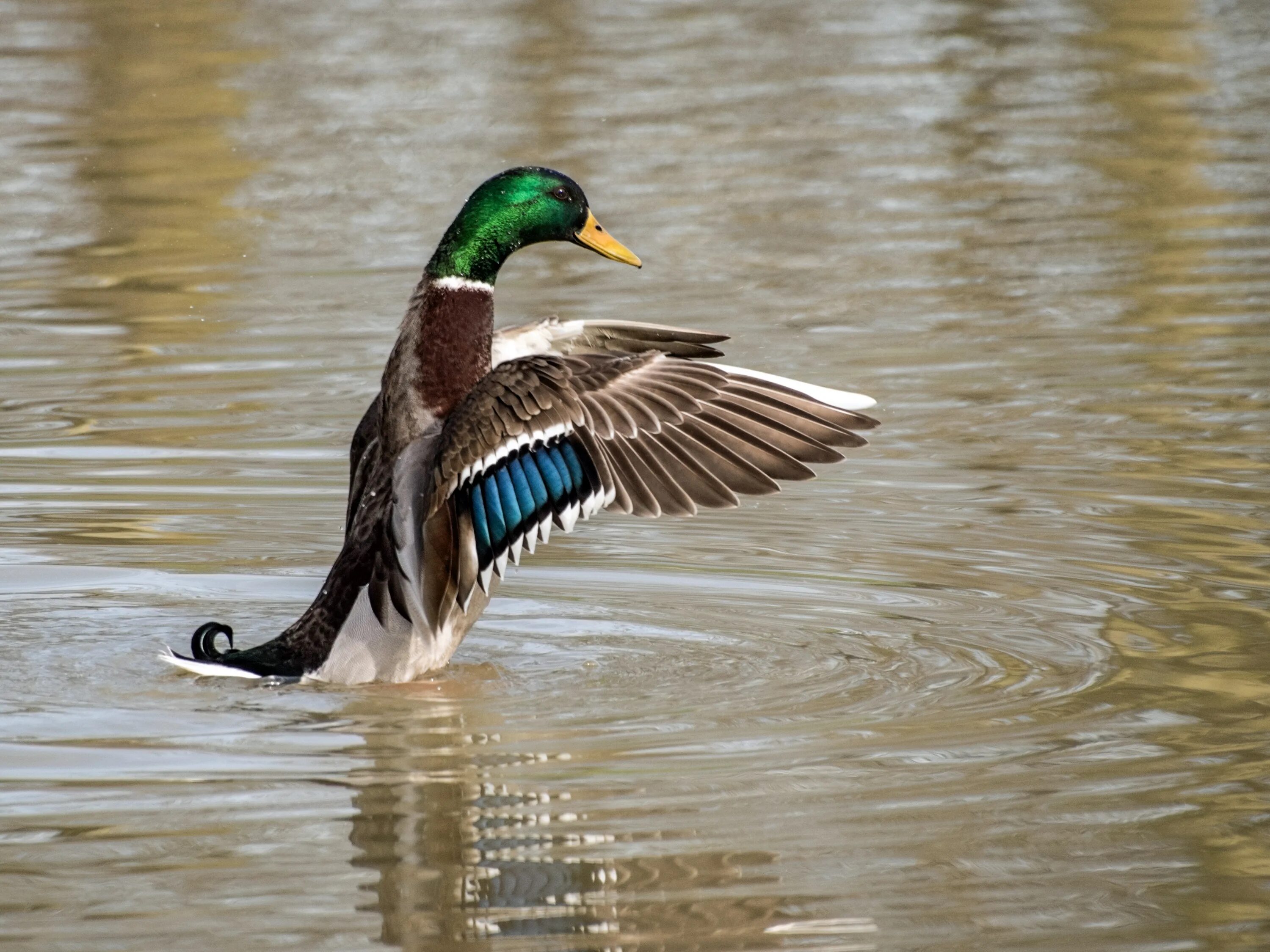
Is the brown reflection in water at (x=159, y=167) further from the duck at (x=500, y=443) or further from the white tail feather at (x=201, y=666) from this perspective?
the white tail feather at (x=201, y=666)

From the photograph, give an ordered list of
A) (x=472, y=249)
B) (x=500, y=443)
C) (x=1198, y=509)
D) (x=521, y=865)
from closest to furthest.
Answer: (x=521, y=865)
(x=500, y=443)
(x=472, y=249)
(x=1198, y=509)

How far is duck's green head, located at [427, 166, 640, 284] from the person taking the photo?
6.73m

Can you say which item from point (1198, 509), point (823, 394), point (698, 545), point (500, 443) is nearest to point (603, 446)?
point (500, 443)

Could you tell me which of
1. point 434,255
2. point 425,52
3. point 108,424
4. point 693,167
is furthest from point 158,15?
point 434,255

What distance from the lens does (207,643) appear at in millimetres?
6578

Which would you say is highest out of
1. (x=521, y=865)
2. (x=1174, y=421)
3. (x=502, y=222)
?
(x=502, y=222)

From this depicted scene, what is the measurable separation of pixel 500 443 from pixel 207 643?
43.6 inches

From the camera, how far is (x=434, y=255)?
6762 mm

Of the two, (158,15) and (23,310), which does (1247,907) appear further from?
(158,15)

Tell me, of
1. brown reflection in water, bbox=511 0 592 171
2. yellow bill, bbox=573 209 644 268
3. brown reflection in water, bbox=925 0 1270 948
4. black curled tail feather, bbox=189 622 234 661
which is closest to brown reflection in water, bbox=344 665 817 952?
black curled tail feather, bbox=189 622 234 661

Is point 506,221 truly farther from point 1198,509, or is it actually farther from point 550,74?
point 550,74

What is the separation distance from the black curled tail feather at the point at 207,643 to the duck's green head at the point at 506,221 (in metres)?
1.15

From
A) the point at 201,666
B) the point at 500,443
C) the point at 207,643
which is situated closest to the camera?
the point at 500,443

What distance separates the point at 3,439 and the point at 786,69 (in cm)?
1059
